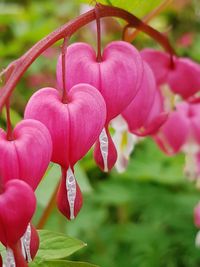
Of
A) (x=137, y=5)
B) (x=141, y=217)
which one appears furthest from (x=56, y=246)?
(x=141, y=217)

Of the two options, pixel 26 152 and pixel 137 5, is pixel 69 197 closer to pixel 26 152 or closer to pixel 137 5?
pixel 26 152

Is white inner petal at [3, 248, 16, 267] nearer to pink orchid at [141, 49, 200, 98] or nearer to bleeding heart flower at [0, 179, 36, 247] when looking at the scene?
bleeding heart flower at [0, 179, 36, 247]

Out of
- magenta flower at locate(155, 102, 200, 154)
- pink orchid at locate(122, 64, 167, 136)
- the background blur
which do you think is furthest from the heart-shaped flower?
the background blur

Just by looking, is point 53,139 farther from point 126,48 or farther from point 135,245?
point 135,245

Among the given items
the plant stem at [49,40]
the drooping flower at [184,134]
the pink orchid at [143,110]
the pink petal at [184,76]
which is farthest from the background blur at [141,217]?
the plant stem at [49,40]

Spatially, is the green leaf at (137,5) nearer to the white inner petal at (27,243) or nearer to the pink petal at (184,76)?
the pink petal at (184,76)

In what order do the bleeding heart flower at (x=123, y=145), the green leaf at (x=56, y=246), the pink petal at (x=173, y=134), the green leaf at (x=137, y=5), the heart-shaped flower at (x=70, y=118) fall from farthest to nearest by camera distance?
1. the pink petal at (x=173, y=134)
2. the bleeding heart flower at (x=123, y=145)
3. the green leaf at (x=137, y=5)
4. the green leaf at (x=56, y=246)
5. the heart-shaped flower at (x=70, y=118)
